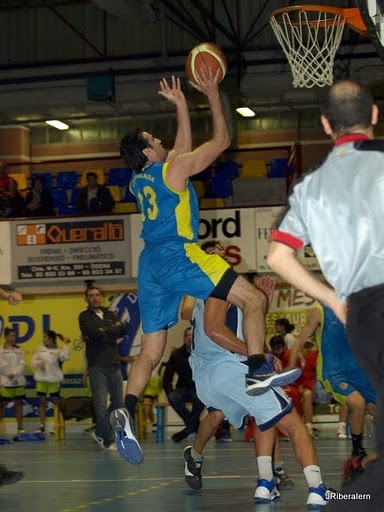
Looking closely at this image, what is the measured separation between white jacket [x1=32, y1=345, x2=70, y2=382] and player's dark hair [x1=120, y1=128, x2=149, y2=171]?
12147 millimetres

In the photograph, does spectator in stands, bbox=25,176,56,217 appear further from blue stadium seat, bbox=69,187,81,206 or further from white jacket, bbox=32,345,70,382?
white jacket, bbox=32,345,70,382

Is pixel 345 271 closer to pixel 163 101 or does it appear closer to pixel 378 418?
pixel 378 418

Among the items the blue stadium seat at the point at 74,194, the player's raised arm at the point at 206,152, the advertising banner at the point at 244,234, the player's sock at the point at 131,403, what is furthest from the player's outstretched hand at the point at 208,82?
the blue stadium seat at the point at 74,194

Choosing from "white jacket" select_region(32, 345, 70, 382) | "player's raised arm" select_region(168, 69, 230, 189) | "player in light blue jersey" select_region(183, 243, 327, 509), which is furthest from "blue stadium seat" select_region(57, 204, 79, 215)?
"player's raised arm" select_region(168, 69, 230, 189)

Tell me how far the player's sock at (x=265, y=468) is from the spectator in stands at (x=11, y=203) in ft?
48.6

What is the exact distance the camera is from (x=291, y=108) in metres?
29.3

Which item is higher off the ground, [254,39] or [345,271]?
[254,39]

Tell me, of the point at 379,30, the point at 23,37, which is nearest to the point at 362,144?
the point at 379,30

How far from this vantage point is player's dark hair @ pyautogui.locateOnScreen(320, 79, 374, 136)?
443 cm

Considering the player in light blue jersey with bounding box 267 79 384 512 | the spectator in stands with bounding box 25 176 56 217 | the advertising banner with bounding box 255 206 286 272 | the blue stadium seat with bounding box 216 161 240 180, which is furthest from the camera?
the blue stadium seat with bounding box 216 161 240 180

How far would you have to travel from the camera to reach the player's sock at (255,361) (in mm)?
7227

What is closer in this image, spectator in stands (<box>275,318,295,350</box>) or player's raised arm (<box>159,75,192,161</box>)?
player's raised arm (<box>159,75,192,161</box>)

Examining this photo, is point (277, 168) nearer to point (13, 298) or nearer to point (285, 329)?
point (285, 329)

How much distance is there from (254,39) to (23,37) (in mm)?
5969
